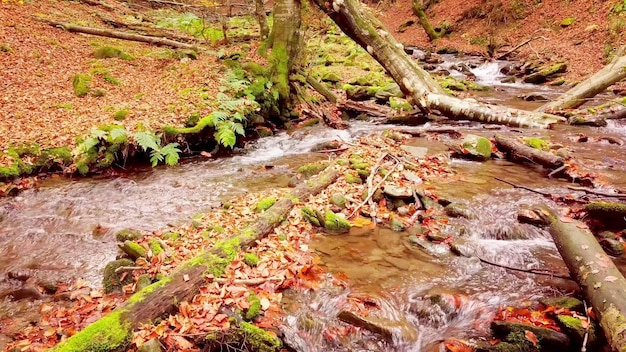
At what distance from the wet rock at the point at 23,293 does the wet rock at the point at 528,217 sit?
610 cm

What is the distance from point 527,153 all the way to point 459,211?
111 inches

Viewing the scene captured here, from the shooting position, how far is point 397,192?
6016 millimetres

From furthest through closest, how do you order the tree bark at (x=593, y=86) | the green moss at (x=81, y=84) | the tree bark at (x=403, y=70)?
the tree bark at (x=593, y=86), the green moss at (x=81, y=84), the tree bark at (x=403, y=70)

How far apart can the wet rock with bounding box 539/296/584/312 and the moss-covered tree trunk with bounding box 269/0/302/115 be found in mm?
8733

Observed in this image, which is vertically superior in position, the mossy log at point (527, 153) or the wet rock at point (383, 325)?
the mossy log at point (527, 153)

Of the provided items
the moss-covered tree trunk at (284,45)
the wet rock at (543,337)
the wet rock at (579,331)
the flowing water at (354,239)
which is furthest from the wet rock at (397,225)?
the moss-covered tree trunk at (284,45)

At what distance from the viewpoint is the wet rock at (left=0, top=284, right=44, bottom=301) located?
14.0ft

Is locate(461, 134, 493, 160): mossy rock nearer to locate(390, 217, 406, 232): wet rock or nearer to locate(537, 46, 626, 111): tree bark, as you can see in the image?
locate(390, 217, 406, 232): wet rock

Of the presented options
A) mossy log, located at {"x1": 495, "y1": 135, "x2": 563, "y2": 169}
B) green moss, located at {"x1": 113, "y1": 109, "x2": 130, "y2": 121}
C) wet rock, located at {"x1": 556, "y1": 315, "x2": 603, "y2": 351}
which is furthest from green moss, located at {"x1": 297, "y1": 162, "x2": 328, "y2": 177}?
wet rock, located at {"x1": 556, "y1": 315, "x2": 603, "y2": 351}

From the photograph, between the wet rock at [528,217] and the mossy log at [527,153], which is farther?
the mossy log at [527,153]

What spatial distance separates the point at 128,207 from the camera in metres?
6.60

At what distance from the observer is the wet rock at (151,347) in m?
3.04

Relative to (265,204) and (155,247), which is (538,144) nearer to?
(265,204)

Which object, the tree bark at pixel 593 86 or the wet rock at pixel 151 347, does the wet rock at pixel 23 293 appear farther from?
the tree bark at pixel 593 86
